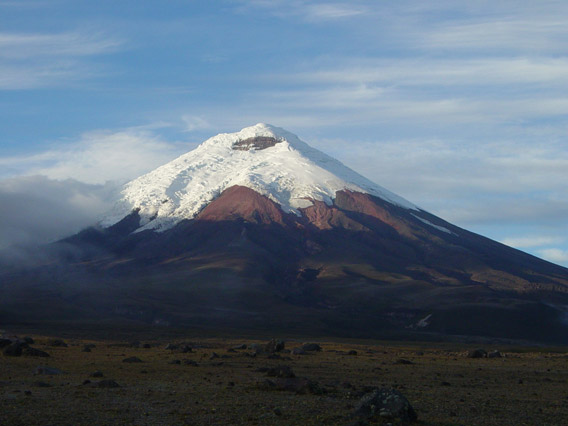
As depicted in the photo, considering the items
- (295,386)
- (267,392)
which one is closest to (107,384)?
(267,392)

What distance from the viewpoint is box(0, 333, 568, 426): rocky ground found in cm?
2709

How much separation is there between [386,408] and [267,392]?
31.7 feet

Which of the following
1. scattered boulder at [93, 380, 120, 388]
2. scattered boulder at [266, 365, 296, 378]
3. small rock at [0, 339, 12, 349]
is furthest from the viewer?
small rock at [0, 339, 12, 349]

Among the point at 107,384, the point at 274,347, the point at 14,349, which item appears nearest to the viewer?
the point at 107,384

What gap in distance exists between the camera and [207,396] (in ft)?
109

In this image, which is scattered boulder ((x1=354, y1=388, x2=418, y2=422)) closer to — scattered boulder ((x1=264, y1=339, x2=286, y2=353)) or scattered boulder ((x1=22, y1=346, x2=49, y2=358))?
scattered boulder ((x1=22, y1=346, x2=49, y2=358))

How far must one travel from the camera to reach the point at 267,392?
1372 inches

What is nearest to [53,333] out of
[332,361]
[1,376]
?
[332,361]

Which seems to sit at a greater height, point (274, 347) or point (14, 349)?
point (274, 347)

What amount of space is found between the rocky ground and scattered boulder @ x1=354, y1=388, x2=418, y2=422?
35mm

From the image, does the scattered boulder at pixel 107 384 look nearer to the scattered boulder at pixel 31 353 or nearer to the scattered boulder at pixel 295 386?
the scattered boulder at pixel 295 386

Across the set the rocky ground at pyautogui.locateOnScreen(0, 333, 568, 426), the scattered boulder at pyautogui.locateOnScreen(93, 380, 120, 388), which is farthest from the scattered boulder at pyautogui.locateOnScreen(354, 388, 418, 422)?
the scattered boulder at pyautogui.locateOnScreen(93, 380, 120, 388)

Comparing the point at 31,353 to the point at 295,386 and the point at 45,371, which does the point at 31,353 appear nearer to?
the point at 45,371

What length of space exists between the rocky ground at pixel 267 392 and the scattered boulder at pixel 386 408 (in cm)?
3
